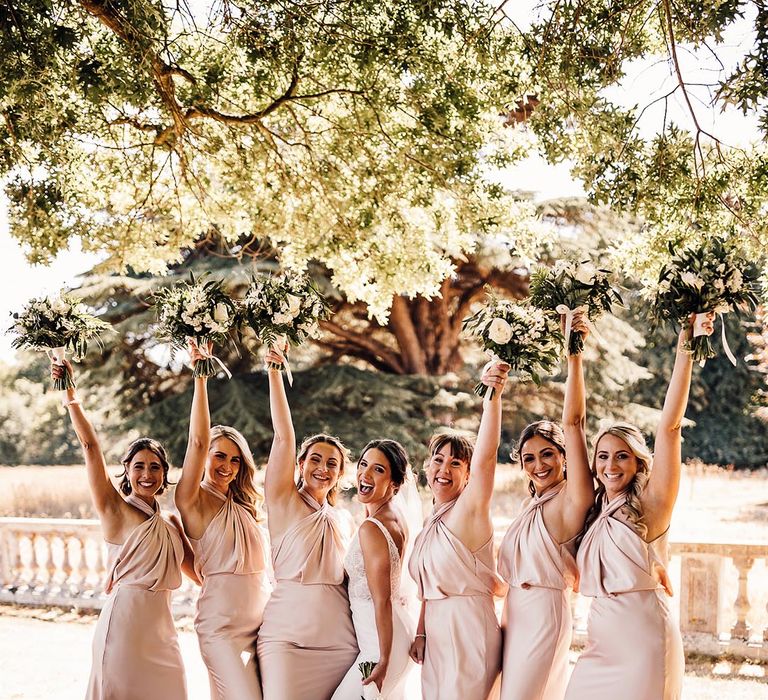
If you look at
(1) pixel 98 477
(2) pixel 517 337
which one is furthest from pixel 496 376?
(1) pixel 98 477

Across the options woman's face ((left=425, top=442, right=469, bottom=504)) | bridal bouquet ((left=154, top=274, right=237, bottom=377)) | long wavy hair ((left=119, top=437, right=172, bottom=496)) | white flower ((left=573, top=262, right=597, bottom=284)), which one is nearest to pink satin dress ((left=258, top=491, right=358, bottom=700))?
woman's face ((left=425, top=442, right=469, bottom=504))

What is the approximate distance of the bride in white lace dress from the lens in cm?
455

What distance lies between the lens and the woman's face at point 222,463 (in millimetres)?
5273

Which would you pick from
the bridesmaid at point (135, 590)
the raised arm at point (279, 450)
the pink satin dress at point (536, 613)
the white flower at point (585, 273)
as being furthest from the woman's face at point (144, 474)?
the white flower at point (585, 273)

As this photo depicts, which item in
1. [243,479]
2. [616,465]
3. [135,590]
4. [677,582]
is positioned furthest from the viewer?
[677,582]

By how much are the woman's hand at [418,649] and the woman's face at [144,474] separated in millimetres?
1829

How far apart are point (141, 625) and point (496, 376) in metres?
2.54

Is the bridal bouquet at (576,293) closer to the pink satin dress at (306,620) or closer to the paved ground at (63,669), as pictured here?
the pink satin dress at (306,620)

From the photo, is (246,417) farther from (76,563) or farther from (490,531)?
(490,531)

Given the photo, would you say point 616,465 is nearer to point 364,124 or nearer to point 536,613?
point 536,613

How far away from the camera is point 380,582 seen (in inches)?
179

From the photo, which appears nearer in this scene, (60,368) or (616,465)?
(616,465)

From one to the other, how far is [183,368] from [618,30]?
13422 millimetres

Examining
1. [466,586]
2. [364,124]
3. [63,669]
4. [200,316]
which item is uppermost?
[364,124]
